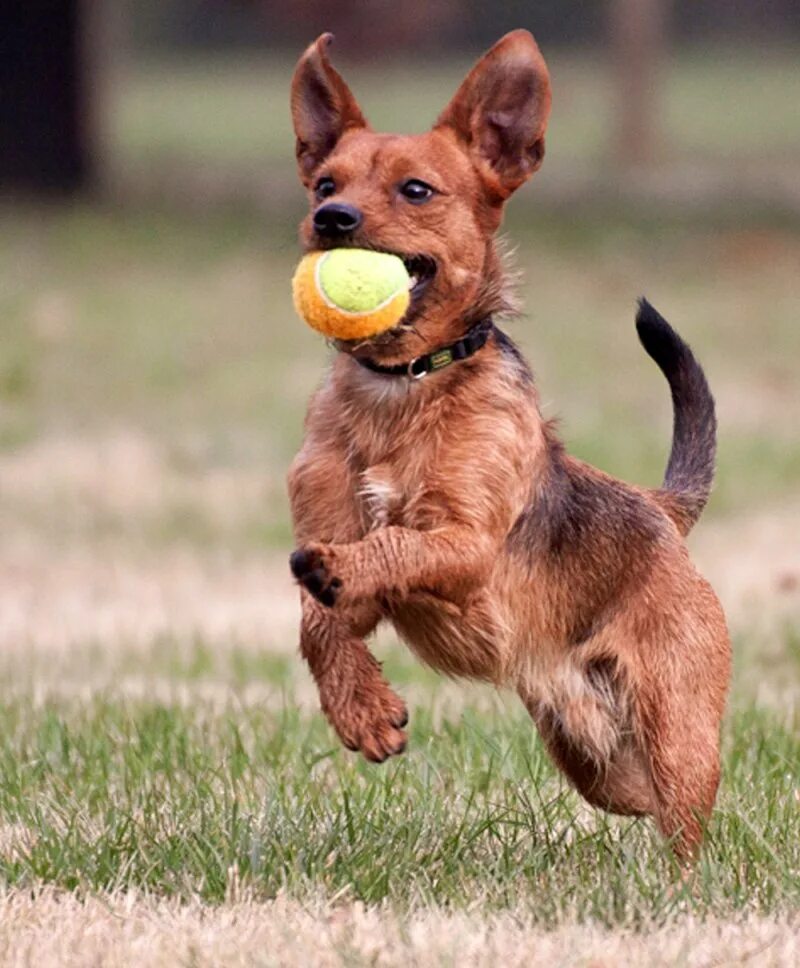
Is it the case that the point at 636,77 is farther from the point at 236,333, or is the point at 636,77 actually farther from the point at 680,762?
the point at 680,762

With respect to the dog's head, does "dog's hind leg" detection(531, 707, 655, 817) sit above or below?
below

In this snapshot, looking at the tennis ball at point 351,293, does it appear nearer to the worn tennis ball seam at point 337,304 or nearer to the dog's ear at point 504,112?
the worn tennis ball seam at point 337,304

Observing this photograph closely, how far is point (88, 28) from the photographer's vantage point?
23.3 metres

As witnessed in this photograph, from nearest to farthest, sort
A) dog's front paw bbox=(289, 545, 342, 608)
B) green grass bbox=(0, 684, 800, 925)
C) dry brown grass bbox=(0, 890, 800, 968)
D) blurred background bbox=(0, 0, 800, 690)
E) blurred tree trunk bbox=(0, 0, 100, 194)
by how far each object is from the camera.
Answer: dry brown grass bbox=(0, 890, 800, 968), dog's front paw bbox=(289, 545, 342, 608), green grass bbox=(0, 684, 800, 925), blurred background bbox=(0, 0, 800, 690), blurred tree trunk bbox=(0, 0, 100, 194)

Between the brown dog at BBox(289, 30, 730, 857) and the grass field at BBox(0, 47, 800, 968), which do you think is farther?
the brown dog at BBox(289, 30, 730, 857)

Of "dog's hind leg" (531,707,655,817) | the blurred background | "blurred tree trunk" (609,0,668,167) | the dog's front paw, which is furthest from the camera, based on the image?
"blurred tree trunk" (609,0,668,167)

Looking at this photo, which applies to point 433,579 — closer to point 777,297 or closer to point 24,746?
point 24,746

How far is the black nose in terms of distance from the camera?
4508mm

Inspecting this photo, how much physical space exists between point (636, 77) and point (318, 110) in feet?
76.0

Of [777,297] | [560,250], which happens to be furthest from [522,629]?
[560,250]

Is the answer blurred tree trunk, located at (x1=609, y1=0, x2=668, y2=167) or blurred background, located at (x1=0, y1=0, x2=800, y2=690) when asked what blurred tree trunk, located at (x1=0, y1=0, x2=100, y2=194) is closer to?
blurred background, located at (x1=0, y1=0, x2=800, y2=690)

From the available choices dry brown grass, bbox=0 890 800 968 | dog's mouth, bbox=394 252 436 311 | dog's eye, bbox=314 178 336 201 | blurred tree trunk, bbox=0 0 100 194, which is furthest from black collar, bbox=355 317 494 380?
blurred tree trunk, bbox=0 0 100 194

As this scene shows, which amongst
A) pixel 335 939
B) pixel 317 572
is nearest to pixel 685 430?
pixel 317 572

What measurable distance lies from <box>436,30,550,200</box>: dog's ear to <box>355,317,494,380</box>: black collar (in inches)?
15.1
